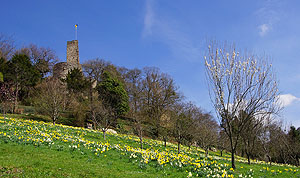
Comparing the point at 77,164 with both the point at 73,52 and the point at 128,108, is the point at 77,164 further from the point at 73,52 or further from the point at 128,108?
the point at 73,52

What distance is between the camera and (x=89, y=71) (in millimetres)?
57312

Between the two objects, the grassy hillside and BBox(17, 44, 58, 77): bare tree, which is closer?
the grassy hillside

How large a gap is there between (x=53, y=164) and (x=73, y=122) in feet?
71.6

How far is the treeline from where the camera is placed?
72.2 ft

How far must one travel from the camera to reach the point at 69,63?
53.2m

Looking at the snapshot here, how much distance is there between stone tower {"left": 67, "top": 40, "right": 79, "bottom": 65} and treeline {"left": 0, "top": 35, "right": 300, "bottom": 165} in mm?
4222

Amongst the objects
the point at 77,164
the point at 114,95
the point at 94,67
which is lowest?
the point at 77,164

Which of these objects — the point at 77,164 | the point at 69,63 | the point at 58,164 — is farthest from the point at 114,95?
the point at 58,164

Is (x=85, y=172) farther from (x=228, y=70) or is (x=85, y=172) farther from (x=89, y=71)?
(x=89, y=71)

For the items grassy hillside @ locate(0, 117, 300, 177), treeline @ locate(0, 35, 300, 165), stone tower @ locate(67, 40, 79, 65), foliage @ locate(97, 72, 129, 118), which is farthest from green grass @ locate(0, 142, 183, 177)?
stone tower @ locate(67, 40, 79, 65)

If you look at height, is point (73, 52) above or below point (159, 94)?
above

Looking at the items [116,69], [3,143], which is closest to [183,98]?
[116,69]

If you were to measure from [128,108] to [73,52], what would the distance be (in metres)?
29.6

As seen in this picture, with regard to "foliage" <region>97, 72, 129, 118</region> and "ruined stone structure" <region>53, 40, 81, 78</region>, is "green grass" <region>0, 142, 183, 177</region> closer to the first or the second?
"foliage" <region>97, 72, 129, 118</region>
